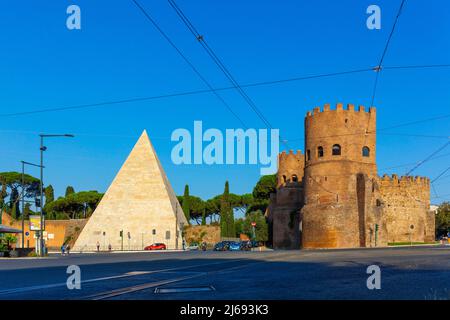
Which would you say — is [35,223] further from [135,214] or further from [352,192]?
[352,192]

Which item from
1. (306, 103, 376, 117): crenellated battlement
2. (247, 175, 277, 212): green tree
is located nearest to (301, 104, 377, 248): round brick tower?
(306, 103, 376, 117): crenellated battlement

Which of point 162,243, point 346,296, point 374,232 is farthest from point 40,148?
point 346,296

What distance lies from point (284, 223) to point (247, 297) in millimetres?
54252

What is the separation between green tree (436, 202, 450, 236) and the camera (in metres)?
73.0

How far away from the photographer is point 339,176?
51438 mm

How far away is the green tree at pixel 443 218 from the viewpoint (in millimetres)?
73000

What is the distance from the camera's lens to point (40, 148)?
3825 cm

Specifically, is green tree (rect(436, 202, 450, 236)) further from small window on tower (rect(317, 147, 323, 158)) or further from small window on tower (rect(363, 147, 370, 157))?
small window on tower (rect(317, 147, 323, 158))

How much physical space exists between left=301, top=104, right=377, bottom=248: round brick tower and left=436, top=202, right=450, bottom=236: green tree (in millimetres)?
26140

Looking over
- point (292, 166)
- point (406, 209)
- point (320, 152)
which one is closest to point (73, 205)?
point (292, 166)

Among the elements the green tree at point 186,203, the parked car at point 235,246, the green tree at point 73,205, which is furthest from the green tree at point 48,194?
the parked car at point 235,246

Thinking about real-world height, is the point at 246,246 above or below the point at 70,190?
below

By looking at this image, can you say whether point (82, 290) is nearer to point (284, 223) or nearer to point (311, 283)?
point (311, 283)

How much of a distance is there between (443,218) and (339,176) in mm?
29622
